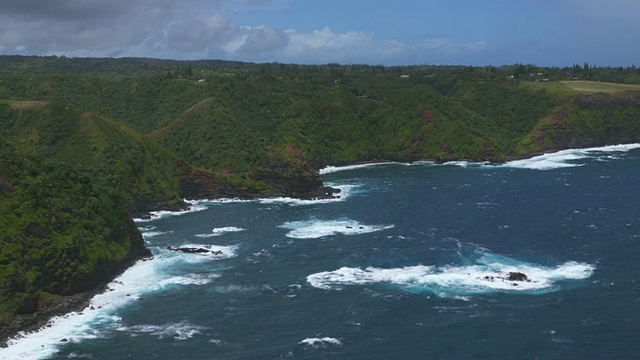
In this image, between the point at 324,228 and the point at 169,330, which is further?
the point at 324,228

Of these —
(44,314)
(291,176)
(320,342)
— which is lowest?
(320,342)

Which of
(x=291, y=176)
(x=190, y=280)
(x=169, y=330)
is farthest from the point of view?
(x=291, y=176)

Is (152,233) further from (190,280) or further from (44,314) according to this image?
(44,314)

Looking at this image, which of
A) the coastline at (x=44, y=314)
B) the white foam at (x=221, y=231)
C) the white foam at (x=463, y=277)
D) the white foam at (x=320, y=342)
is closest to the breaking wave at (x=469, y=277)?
the white foam at (x=463, y=277)

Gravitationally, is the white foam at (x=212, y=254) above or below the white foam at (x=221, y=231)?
below

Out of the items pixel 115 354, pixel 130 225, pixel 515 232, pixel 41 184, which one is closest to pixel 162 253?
pixel 130 225

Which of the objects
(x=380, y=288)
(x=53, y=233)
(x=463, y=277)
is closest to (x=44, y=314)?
(x=53, y=233)

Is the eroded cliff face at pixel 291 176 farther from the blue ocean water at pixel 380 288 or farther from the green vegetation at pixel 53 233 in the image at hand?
the green vegetation at pixel 53 233

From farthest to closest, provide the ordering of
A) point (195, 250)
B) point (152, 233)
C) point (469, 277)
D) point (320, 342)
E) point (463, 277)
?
1. point (152, 233)
2. point (195, 250)
3. point (463, 277)
4. point (469, 277)
5. point (320, 342)
